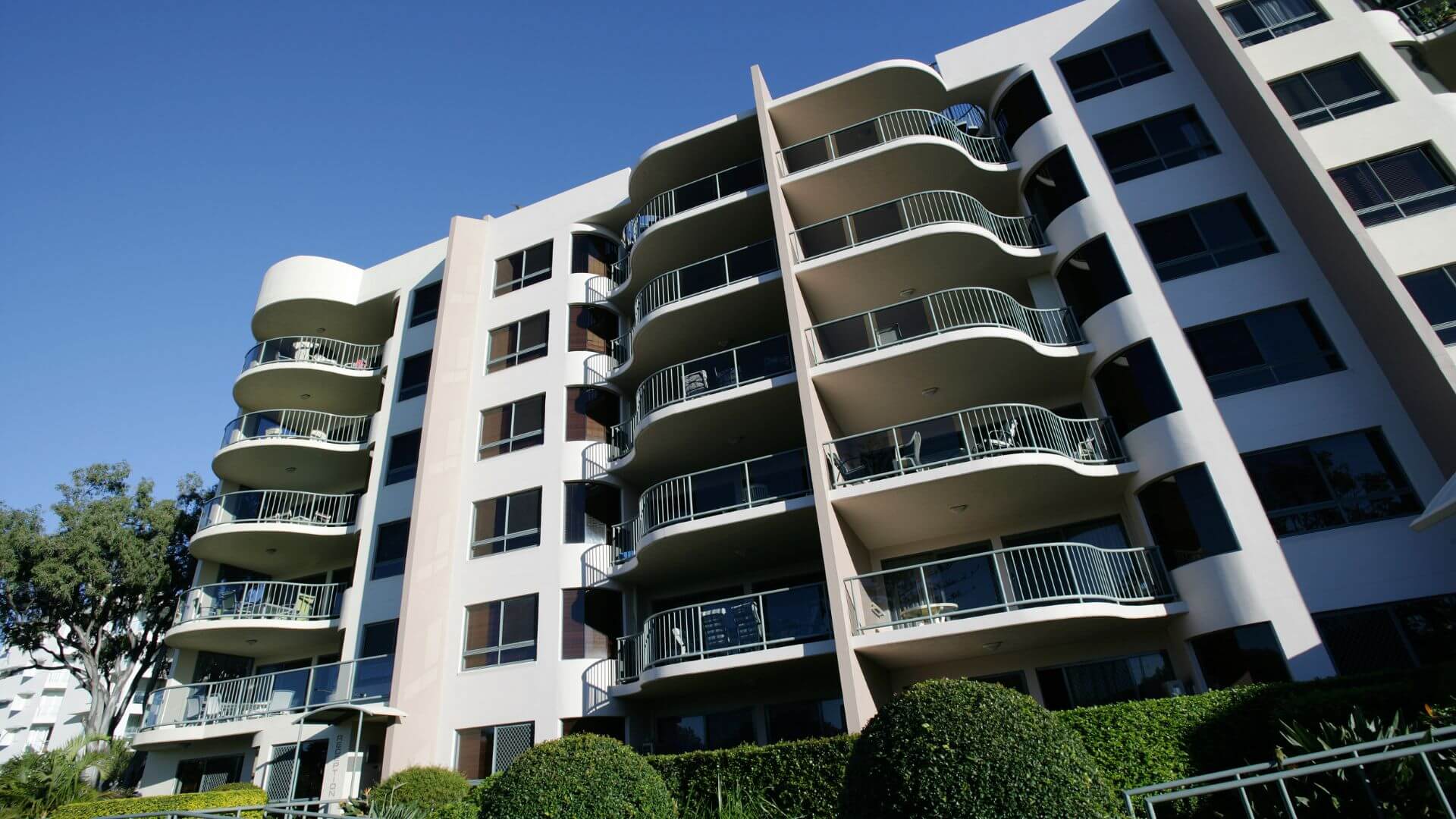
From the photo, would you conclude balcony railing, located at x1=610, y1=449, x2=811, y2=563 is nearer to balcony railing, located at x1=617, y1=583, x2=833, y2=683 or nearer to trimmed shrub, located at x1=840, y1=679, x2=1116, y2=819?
balcony railing, located at x1=617, y1=583, x2=833, y2=683

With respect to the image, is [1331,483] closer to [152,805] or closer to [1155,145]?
[1155,145]

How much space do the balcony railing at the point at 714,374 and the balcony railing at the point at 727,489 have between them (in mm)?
1974

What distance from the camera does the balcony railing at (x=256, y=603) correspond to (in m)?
22.4

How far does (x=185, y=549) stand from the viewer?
1173 inches

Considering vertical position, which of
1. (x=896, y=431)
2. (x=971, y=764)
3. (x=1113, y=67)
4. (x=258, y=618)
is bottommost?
(x=971, y=764)

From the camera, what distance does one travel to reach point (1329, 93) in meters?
17.5

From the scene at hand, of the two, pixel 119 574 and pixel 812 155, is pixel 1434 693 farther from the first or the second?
pixel 119 574

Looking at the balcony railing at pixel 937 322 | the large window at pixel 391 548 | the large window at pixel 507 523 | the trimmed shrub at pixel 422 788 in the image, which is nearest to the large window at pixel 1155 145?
the balcony railing at pixel 937 322

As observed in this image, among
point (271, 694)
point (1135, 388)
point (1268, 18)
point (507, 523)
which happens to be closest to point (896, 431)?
point (1135, 388)

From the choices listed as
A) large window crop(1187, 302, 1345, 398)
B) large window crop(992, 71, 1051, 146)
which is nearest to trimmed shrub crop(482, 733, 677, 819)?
large window crop(1187, 302, 1345, 398)

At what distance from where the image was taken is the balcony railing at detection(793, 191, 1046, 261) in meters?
19.5

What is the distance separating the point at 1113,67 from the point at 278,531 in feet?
87.8

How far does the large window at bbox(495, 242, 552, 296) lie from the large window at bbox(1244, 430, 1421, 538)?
1980 cm

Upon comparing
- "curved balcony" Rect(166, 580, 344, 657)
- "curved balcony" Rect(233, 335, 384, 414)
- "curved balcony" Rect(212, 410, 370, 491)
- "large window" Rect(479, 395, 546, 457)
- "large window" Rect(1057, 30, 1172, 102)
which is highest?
"large window" Rect(1057, 30, 1172, 102)
